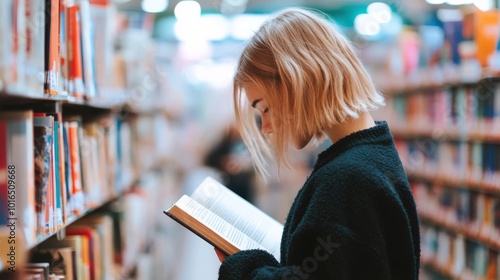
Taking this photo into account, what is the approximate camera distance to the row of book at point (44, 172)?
1.35 m

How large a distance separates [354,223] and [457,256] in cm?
306

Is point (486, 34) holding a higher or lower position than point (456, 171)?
higher

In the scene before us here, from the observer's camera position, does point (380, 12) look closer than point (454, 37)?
No

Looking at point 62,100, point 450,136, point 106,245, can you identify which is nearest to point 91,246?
point 106,245

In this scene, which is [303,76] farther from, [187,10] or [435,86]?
[187,10]

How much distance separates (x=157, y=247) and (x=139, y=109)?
1.31m

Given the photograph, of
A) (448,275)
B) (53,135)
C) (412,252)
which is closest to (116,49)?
(53,135)

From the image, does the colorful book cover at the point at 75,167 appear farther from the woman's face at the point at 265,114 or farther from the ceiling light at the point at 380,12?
the ceiling light at the point at 380,12

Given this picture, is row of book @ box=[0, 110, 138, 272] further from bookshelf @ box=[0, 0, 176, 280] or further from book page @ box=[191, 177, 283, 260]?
book page @ box=[191, 177, 283, 260]

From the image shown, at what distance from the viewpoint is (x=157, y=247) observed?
4.72 m

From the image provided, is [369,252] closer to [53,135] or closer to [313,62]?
[313,62]

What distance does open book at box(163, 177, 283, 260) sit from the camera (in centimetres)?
160

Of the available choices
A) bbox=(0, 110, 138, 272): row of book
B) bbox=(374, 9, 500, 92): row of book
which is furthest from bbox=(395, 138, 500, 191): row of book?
bbox=(0, 110, 138, 272): row of book

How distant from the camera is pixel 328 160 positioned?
1.56 m
